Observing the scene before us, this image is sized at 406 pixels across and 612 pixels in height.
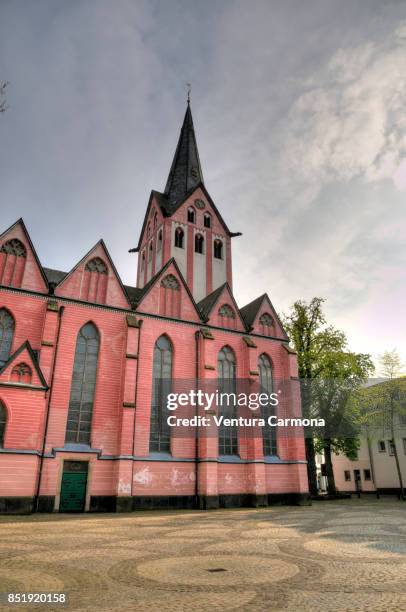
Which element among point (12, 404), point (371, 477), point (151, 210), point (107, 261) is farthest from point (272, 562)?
point (371, 477)

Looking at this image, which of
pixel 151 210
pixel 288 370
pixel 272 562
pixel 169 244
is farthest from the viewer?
pixel 151 210

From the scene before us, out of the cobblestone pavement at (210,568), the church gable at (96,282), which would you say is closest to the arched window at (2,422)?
the cobblestone pavement at (210,568)

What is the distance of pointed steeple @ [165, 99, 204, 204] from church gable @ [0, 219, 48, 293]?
784 inches

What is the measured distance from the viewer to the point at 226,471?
28797mm

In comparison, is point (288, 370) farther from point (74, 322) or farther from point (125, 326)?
point (74, 322)

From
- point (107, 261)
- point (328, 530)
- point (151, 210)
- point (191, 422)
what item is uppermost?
point (151, 210)

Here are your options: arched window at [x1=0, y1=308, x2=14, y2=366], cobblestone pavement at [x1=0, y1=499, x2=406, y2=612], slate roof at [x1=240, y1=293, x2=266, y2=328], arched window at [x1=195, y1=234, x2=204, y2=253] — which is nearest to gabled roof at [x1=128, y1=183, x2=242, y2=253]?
arched window at [x1=195, y1=234, x2=204, y2=253]

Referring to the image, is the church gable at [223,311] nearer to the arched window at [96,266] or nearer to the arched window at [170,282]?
the arched window at [170,282]

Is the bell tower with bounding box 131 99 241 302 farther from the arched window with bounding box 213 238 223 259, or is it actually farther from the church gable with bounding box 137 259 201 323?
the church gable with bounding box 137 259 201 323

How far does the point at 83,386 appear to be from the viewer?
2612 cm

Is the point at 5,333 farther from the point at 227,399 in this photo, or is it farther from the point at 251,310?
the point at 251,310

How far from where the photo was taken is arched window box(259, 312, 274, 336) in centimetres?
3516

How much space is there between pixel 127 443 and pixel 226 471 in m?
7.63

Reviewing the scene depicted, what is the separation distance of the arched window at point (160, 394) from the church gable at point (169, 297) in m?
2.19
